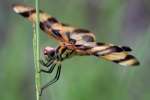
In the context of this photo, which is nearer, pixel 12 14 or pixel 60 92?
pixel 60 92

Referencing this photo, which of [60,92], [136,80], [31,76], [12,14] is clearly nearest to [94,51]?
[60,92]

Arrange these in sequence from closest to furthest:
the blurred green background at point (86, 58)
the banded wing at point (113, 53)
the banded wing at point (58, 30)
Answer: the banded wing at point (113, 53), the banded wing at point (58, 30), the blurred green background at point (86, 58)

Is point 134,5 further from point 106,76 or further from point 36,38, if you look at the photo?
point 36,38

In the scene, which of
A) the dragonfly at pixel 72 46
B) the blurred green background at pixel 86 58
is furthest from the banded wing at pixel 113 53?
the blurred green background at pixel 86 58

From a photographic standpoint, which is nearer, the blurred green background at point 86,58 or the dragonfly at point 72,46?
the dragonfly at point 72,46

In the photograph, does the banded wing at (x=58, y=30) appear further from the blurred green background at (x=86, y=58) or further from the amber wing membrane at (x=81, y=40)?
the blurred green background at (x=86, y=58)

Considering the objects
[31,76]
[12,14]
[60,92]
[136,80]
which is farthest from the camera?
[12,14]

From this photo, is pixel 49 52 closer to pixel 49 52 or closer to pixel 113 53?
pixel 49 52

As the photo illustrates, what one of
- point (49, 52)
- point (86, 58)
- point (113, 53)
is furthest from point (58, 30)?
point (86, 58)

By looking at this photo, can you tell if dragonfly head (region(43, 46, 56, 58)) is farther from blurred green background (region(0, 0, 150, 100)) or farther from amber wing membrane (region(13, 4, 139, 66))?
blurred green background (region(0, 0, 150, 100))

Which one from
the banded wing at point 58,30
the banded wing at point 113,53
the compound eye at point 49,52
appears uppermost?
the banded wing at point 58,30
